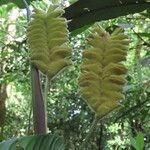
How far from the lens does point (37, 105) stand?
604mm

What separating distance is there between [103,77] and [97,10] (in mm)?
327

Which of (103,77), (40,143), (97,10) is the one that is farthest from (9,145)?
(97,10)

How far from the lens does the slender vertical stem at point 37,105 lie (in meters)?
0.58

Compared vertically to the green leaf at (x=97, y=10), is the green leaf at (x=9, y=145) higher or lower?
lower

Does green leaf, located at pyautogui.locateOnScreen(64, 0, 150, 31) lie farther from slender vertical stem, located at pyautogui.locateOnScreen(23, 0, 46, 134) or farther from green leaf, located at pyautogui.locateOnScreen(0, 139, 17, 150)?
green leaf, located at pyautogui.locateOnScreen(0, 139, 17, 150)

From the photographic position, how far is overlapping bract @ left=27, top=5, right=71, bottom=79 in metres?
0.54

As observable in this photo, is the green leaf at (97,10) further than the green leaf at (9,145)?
Yes

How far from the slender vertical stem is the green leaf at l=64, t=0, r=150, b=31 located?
22 cm

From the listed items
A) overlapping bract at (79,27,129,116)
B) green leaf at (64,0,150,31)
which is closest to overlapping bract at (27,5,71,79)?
overlapping bract at (79,27,129,116)

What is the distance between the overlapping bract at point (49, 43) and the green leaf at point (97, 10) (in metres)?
0.24

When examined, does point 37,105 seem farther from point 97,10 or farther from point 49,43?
point 97,10

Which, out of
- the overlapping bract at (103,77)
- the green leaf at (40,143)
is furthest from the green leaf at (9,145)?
the overlapping bract at (103,77)

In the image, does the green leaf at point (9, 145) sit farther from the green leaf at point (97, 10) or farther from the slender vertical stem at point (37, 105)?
the green leaf at point (97, 10)

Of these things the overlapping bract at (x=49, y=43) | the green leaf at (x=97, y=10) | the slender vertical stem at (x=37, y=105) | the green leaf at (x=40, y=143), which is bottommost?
the green leaf at (x=40, y=143)
